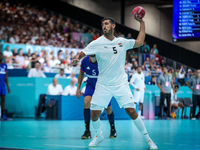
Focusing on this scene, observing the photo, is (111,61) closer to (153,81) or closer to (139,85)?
(139,85)

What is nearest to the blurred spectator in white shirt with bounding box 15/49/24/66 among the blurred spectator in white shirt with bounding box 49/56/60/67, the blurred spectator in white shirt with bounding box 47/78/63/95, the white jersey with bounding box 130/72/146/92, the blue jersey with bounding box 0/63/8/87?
the blurred spectator in white shirt with bounding box 49/56/60/67

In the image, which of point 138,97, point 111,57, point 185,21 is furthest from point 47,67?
point 111,57

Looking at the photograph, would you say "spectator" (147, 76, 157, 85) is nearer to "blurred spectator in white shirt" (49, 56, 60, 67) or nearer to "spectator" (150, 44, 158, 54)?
"blurred spectator in white shirt" (49, 56, 60, 67)

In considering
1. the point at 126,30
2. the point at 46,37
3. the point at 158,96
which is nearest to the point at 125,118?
the point at 158,96

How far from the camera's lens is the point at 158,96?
14711mm

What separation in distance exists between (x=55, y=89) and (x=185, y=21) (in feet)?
Answer: 18.2

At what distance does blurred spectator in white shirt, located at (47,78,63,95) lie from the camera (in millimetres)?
12742

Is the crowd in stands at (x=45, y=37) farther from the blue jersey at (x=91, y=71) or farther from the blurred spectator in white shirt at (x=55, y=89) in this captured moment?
the blue jersey at (x=91, y=71)

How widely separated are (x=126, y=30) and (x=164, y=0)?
355 centimetres

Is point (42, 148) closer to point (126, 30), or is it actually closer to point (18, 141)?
point (18, 141)

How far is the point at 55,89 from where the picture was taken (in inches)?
506

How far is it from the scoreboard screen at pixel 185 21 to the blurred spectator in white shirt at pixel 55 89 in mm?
4917

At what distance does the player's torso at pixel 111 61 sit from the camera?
536cm

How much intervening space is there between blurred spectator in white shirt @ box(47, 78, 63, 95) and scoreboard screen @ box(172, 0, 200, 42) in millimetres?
4917
